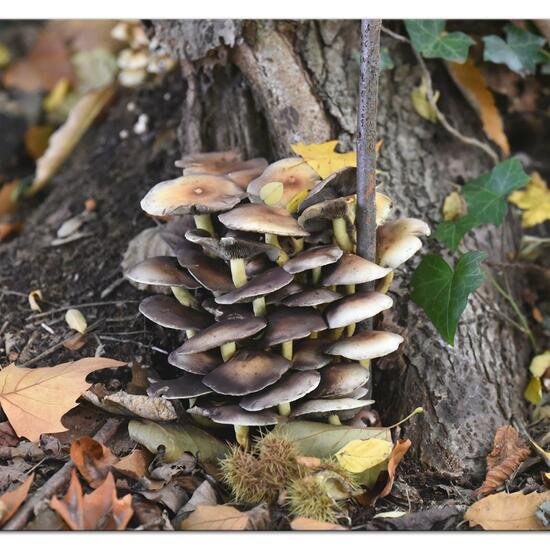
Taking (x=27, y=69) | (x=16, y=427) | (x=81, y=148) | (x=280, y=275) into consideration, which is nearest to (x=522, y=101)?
(x=280, y=275)

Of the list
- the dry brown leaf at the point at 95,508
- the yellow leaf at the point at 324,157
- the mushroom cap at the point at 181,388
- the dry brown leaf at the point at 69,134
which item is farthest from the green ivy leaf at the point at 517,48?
the dry brown leaf at the point at 95,508

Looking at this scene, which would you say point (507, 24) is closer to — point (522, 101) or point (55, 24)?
point (522, 101)

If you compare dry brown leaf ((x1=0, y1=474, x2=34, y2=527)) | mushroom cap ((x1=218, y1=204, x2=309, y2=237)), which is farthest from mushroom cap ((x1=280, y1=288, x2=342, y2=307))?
dry brown leaf ((x1=0, y1=474, x2=34, y2=527))

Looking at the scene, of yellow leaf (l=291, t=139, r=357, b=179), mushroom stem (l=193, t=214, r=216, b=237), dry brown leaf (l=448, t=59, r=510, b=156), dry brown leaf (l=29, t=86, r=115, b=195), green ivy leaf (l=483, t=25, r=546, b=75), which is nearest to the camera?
mushroom stem (l=193, t=214, r=216, b=237)

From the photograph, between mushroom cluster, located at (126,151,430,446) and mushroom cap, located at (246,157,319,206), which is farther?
mushroom cap, located at (246,157,319,206)

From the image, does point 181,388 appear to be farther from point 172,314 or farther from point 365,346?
point 365,346

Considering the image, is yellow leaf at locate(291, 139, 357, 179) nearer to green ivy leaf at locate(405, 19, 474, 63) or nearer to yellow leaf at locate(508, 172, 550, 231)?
green ivy leaf at locate(405, 19, 474, 63)
